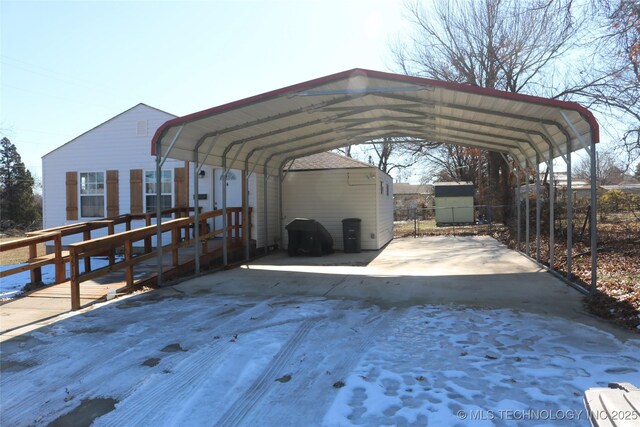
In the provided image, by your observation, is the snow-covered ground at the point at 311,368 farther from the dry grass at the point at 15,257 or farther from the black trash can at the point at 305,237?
the dry grass at the point at 15,257

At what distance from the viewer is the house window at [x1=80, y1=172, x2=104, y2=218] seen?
14.9 meters

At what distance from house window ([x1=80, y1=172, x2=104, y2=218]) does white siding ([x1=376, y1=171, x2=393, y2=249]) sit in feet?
31.1

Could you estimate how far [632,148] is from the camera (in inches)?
554

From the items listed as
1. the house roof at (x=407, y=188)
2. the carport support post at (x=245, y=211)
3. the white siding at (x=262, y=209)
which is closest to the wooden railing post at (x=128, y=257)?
the carport support post at (x=245, y=211)

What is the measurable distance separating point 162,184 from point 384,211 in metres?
7.91

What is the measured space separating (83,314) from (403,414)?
16.0 feet

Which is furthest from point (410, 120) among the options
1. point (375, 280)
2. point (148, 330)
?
point (148, 330)

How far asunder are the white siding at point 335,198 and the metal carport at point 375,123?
1.64 meters

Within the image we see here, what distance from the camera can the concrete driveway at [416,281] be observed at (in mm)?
6434

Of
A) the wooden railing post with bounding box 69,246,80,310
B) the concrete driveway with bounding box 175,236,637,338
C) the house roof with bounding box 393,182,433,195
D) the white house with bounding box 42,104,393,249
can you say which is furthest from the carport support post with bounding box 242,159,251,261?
the house roof with bounding box 393,182,433,195

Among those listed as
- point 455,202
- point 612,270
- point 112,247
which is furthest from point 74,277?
point 455,202

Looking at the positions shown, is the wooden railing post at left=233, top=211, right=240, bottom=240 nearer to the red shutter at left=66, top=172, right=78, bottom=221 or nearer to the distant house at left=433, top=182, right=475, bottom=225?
the red shutter at left=66, top=172, right=78, bottom=221

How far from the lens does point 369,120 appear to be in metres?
10.5

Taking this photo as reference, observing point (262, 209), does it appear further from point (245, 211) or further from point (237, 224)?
point (237, 224)
